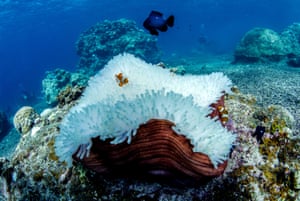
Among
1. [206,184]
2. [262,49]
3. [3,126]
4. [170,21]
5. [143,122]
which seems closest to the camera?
[143,122]

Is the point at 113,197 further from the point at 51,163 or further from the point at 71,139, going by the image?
the point at 51,163

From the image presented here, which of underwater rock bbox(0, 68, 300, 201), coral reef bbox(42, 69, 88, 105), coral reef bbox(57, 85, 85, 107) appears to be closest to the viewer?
underwater rock bbox(0, 68, 300, 201)

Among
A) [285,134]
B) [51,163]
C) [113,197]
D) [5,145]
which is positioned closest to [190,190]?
[113,197]

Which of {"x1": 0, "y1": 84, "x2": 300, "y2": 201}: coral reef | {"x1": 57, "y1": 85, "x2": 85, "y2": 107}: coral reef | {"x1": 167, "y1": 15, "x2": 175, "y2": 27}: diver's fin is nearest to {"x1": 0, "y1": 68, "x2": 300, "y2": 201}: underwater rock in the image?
{"x1": 0, "y1": 84, "x2": 300, "y2": 201}: coral reef

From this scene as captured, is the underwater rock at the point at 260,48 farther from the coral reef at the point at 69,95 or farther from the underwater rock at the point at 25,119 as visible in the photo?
the underwater rock at the point at 25,119

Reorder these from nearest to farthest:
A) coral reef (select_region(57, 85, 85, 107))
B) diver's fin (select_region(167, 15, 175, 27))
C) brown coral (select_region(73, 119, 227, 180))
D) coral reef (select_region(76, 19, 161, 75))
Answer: brown coral (select_region(73, 119, 227, 180)) < diver's fin (select_region(167, 15, 175, 27)) < coral reef (select_region(57, 85, 85, 107)) < coral reef (select_region(76, 19, 161, 75))

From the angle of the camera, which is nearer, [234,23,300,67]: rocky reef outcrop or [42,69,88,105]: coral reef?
[42,69,88,105]: coral reef

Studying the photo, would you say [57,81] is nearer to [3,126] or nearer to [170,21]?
[3,126]

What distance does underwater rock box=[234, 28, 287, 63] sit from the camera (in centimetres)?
1355

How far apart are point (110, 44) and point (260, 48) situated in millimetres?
10157

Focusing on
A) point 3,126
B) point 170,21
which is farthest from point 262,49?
point 3,126

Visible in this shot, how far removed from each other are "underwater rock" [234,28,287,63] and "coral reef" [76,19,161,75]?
275 inches

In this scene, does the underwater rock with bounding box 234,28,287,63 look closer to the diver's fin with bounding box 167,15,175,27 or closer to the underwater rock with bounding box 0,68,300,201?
the diver's fin with bounding box 167,15,175,27

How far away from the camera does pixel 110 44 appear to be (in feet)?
60.1
